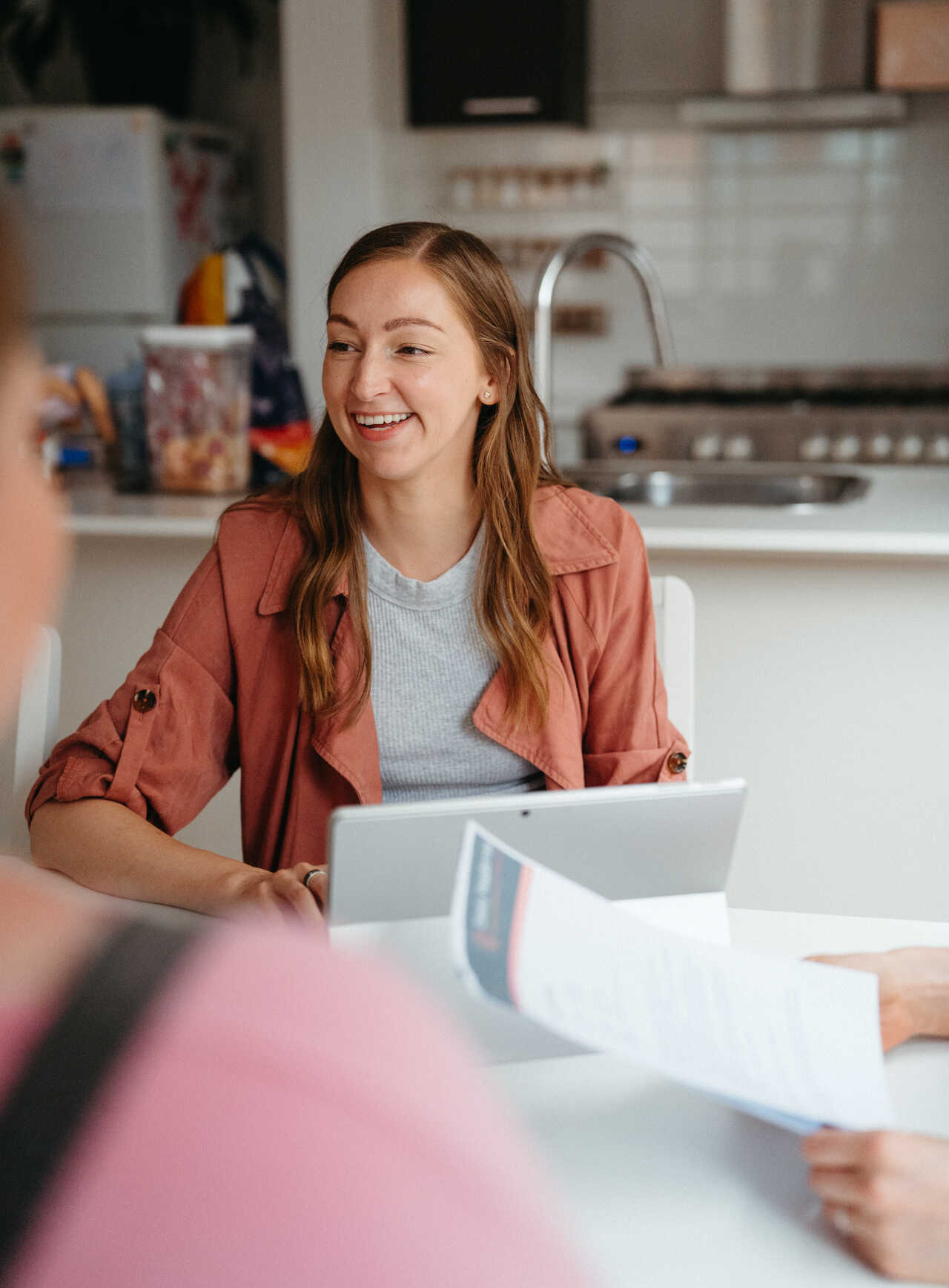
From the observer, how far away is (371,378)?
1351 millimetres

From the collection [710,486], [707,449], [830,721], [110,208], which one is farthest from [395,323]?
[110,208]

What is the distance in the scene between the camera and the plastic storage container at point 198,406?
2.26 m

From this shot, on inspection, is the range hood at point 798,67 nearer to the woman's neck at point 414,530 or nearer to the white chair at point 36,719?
the woman's neck at point 414,530

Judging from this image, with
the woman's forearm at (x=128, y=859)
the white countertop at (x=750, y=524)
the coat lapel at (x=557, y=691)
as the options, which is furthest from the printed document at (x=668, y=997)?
the white countertop at (x=750, y=524)

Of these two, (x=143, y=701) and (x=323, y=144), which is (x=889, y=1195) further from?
(x=323, y=144)

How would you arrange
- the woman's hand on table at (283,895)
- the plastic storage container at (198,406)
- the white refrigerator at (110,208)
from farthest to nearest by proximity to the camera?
the white refrigerator at (110,208)
the plastic storage container at (198,406)
the woman's hand on table at (283,895)

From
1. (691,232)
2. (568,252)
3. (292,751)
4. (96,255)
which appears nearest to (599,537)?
(292,751)

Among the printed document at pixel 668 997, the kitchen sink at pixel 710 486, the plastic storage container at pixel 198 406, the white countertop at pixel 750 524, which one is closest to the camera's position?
the printed document at pixel 668 997

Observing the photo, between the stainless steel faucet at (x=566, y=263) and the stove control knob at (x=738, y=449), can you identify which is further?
the stove control knob at (x=738, y=449)

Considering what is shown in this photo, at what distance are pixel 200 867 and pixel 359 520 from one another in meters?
0.45

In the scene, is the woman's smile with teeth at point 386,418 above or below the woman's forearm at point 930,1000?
above

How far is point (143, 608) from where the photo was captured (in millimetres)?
2244

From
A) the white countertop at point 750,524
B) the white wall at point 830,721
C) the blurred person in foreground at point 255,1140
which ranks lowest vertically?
the white wall at point 830,721

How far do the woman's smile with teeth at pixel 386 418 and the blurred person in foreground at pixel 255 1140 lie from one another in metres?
1.06
